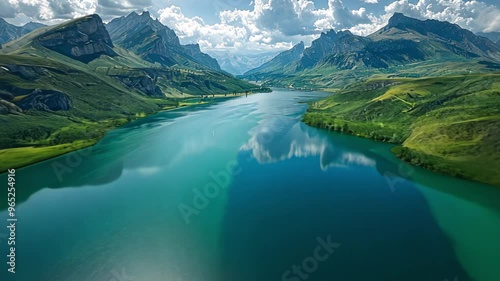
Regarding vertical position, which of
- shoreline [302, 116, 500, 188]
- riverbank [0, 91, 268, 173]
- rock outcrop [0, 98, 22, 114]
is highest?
rock outcrop [0, 98, 22, 114]

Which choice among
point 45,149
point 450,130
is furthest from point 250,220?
point 45,149

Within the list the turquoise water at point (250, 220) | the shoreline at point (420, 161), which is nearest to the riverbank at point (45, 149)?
the turquoise water at point (250, 220)

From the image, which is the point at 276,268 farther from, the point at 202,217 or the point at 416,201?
the point at 416,201

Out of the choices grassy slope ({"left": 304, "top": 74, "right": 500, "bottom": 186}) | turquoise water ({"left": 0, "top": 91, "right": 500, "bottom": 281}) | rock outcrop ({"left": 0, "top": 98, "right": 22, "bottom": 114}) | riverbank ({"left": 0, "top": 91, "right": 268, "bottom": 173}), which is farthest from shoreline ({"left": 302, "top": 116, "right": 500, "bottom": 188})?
rock outcrop ({"left": 0, "top": 98, "right": 22, "bottom": 114})

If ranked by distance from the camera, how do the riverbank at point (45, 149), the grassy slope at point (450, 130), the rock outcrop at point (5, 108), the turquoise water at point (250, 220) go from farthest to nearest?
the rock outcrop at point (5, 108) < the riverbank at point (45, 149) < the grassy slope at point (450, 130) < the turquoise water at point (250, 220)

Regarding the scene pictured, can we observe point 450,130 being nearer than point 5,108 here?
Yes

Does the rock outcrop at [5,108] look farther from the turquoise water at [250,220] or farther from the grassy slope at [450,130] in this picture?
the grassy slope at [450,130]

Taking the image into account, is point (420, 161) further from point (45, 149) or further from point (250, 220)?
point (45, 149)

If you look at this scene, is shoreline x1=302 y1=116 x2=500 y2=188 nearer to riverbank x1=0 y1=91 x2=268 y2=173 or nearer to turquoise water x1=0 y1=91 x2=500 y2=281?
turquoise water x1=0 y1=91 x2=500 y2=281

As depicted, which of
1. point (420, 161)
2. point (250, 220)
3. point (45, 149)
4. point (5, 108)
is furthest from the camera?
point (5, 108)
